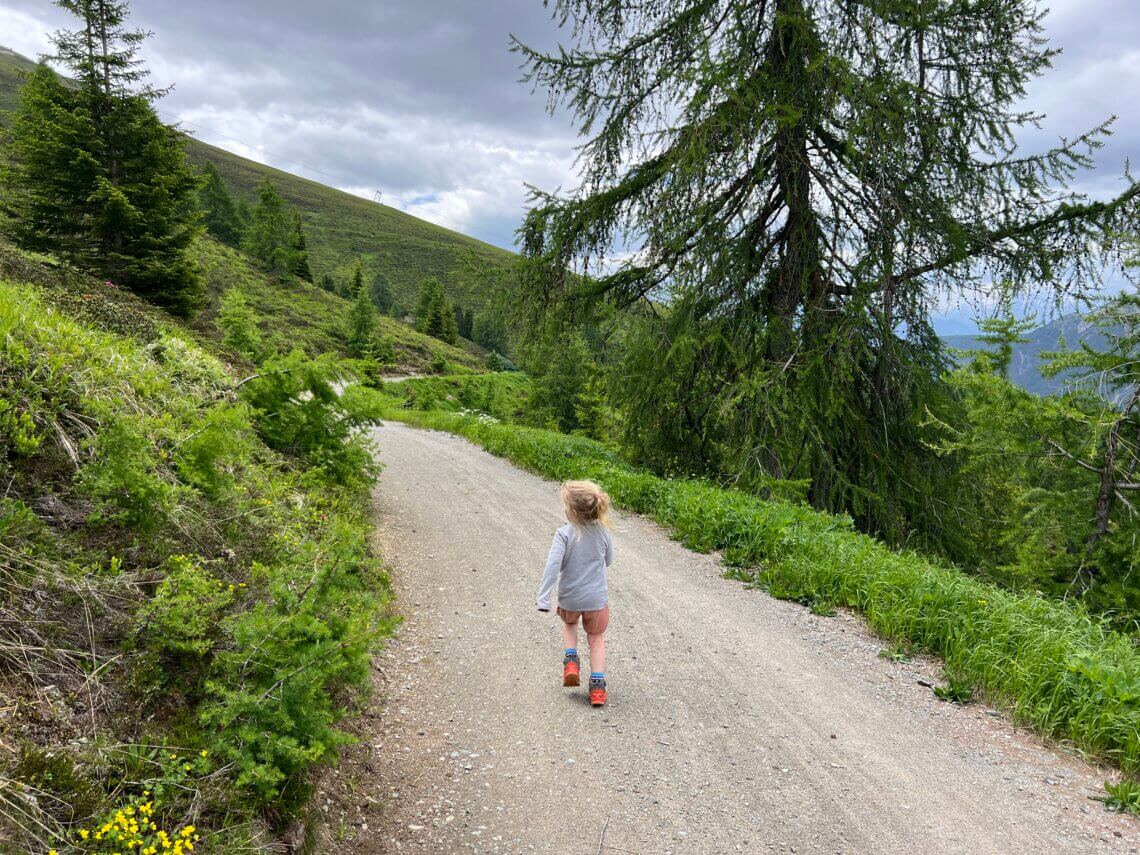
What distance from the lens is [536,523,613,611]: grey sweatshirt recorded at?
4402 millimetres

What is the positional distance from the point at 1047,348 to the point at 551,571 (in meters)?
7.89

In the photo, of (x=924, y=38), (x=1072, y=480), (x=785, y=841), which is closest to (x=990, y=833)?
(x=785, y=841)

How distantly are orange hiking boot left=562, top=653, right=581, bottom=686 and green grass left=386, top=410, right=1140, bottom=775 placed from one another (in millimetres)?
2919

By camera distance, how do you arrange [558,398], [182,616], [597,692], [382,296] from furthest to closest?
[382,296] → [558,398] → [597,692] → [182,616]

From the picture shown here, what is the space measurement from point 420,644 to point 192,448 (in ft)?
7.97

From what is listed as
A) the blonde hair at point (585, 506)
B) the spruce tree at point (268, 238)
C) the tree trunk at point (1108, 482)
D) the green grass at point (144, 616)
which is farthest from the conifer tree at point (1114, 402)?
the spruce tree at point (268, 238)

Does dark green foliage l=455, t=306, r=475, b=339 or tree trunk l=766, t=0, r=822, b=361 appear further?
dark green foliage l=455, t=306, r=475, b=339

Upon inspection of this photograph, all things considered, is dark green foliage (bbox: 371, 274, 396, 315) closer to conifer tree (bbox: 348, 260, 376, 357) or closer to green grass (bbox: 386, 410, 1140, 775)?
conifer tree (bbox: 348, 260, 376, 357)

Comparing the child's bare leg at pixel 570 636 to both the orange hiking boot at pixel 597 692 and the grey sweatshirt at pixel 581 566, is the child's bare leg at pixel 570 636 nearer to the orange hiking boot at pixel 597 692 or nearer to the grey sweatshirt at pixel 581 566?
the grey sweatshirt at pixel 581 566

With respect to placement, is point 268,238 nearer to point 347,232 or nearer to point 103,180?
point 103,180

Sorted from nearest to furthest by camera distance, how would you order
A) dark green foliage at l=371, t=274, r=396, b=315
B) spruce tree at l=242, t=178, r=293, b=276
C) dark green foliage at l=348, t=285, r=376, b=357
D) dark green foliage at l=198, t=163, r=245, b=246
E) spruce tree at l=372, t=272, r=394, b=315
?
dark green foliage at l=348, t=285, r=376, b=357 → spruce tree at l=242, t=178, r=293, b=276 → dark green foliage at l=198, t=163, r=245, b=246 → dark green foliage at l=371, t=274, r=396, b=315 → spruce tree at l=372, t=272, r=394, b=315

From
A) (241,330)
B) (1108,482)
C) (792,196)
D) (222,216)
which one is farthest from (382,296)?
(1108,482)

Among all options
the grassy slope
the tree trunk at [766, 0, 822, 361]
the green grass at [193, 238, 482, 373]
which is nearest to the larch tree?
the tree trunk at [766, 0, 822, 361]

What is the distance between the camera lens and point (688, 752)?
3641 millimetres
